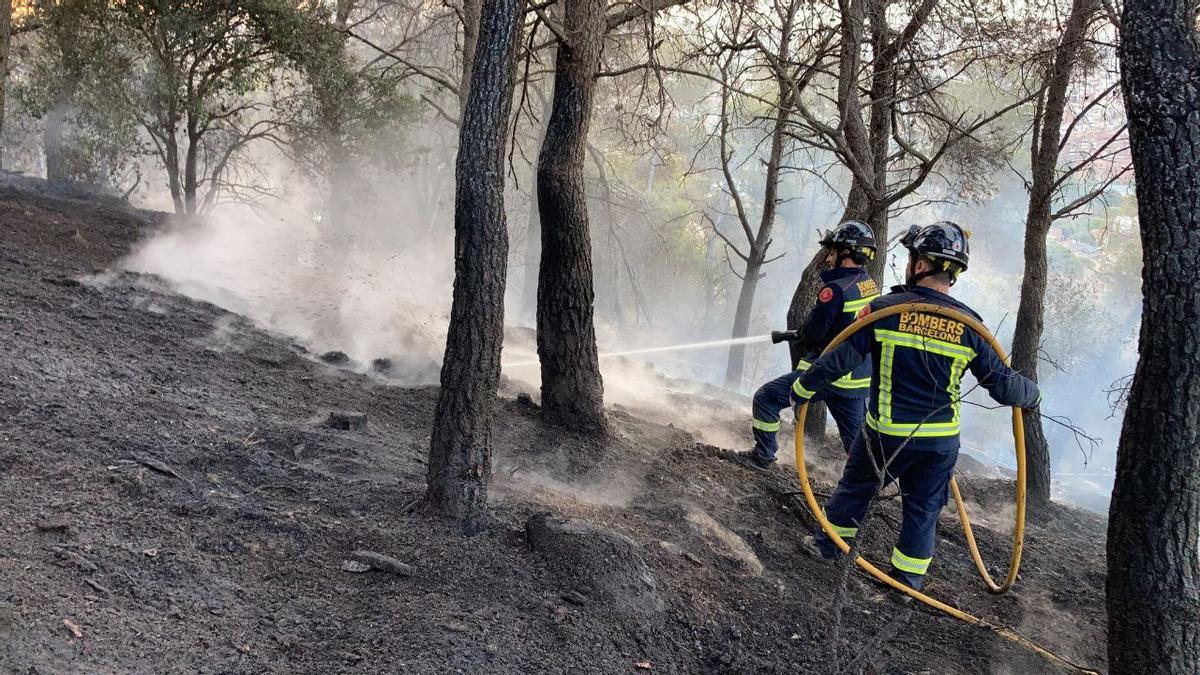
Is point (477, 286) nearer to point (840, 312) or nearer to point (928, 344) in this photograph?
point (928, 344)

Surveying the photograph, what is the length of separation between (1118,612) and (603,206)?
879 inches

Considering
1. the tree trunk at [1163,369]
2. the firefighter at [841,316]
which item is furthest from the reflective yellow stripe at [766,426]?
the tree trunk at [1163,369]

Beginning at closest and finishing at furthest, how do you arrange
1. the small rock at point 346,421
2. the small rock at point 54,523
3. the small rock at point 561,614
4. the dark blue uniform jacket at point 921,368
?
the small rock at point 54,523
the small rock at point 561,614
the dark blue uniform jacket at point 921,368
the small rock at point 346,421

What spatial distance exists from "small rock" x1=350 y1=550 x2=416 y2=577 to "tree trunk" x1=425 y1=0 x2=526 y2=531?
51 centimetres

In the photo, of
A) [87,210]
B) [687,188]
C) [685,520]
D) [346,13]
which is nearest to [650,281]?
[687,188]

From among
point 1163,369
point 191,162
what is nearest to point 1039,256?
point 1163,369

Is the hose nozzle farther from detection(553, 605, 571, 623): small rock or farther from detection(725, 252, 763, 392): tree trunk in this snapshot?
detection(725, 252, 763, 392): tree trunk

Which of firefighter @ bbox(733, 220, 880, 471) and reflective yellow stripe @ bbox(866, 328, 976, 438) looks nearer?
reflective yellow stripe @ bbox(866, 328, 976, 438)

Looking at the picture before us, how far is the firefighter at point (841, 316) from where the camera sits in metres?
5.57

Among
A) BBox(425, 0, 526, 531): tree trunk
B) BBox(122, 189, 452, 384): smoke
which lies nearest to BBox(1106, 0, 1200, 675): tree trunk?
BBox(425, 0, 526, 531): tree trunk

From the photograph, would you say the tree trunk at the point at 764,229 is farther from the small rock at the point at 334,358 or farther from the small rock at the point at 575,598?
the small rock at the point at 575,598

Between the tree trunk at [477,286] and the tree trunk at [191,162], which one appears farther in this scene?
the tree trunk at [191,162]

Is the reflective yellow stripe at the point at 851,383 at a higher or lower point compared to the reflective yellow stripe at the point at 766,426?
higher

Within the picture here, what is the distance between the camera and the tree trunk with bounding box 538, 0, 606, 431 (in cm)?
581
